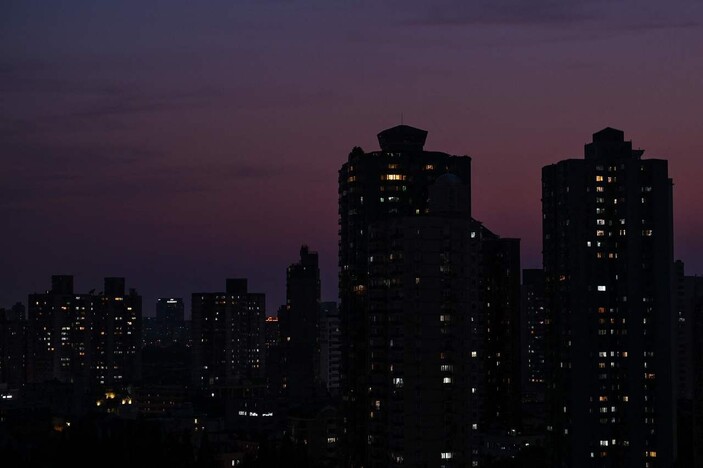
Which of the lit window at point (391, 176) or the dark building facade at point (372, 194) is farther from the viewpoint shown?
the lit window at point (391, 176)

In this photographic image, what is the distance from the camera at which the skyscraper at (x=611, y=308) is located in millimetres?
170250

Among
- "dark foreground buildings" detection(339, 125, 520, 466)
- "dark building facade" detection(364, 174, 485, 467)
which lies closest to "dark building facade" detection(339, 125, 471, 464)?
"dark foreground buildings" detection(339, 125, 520, 466)

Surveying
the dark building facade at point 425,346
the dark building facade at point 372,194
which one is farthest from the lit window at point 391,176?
the dark building facade at point 425,346

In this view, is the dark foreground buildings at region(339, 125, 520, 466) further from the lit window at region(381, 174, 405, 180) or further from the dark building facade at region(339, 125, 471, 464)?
the lit window at region(381, 174, 405, 180)

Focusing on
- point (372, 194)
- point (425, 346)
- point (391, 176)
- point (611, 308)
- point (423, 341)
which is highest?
point (391, 176)

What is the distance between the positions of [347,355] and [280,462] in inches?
752

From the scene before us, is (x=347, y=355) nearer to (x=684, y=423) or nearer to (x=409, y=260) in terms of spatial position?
(x=409, y=260)

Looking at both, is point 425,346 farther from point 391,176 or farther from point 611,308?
point 611,308

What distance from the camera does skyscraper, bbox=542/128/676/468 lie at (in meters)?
170

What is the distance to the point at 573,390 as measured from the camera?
17250 centimetres

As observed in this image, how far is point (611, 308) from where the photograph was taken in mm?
175000

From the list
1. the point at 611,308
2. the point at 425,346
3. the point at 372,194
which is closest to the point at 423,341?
the point at 425,346

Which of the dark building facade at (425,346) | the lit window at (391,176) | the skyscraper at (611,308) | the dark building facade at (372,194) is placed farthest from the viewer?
the skyscraper at (611,308)

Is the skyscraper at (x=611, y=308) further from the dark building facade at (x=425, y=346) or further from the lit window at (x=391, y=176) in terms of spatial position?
the dark building facade at (x=425, y=346)
